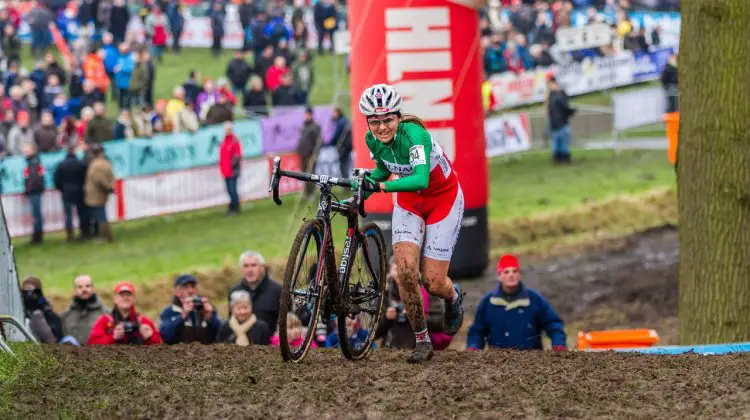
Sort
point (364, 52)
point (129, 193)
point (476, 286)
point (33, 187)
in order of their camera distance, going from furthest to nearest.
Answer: point (129, 193), point (33, 187), point (476, 286), point (364, 52)

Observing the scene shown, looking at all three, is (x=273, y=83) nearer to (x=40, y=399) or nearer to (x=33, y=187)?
(x=33, y=187)

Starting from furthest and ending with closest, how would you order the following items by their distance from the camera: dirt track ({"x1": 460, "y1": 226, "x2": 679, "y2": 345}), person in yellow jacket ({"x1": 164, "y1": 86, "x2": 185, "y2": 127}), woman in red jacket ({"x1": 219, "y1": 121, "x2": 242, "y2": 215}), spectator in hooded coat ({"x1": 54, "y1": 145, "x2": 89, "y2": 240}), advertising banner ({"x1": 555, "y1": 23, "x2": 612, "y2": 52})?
advertising banner ({"x1": 555, "y1": 23, "x2": 612, "y2": 52})
person in yellow jacket ({"x1": 164, "y1": 86, "x2": 185, "y2": 127})
woman in red jacket ({"x1": 219, "y1": 121, "x2": 242, "y2": 215})
spectator in hooded coat ({"x1": 54, "y1": 145, "x2": 89, "y2": 240})
dirt track ({"x1": 460, "y1": 226, "x2": 679, "y2": 345})

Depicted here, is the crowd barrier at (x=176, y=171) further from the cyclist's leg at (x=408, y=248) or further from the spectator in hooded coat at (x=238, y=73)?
the cyclist's leg at (x=408, y=248)

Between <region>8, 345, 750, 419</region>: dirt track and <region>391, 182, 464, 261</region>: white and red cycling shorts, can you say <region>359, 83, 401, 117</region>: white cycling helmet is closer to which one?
<region>391, 182, 464, 261</region>: white and red cycling shorts

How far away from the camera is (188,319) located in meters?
14.0

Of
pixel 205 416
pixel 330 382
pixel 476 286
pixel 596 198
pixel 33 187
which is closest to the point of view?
pixel 205 416

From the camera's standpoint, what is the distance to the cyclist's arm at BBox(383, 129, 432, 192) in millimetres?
10461

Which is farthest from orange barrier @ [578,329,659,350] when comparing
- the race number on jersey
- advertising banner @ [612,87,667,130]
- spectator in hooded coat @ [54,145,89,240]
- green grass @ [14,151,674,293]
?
advertising banner @ [612,87,667,130]

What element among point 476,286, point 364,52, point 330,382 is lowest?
point 476,286

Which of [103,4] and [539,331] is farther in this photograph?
[103,4]

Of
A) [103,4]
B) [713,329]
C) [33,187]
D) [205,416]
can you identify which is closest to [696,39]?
[713,329]

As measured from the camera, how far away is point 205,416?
9.38m

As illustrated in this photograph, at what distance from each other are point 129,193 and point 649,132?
16374 mm

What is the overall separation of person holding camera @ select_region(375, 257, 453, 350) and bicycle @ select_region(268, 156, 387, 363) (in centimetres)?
180
